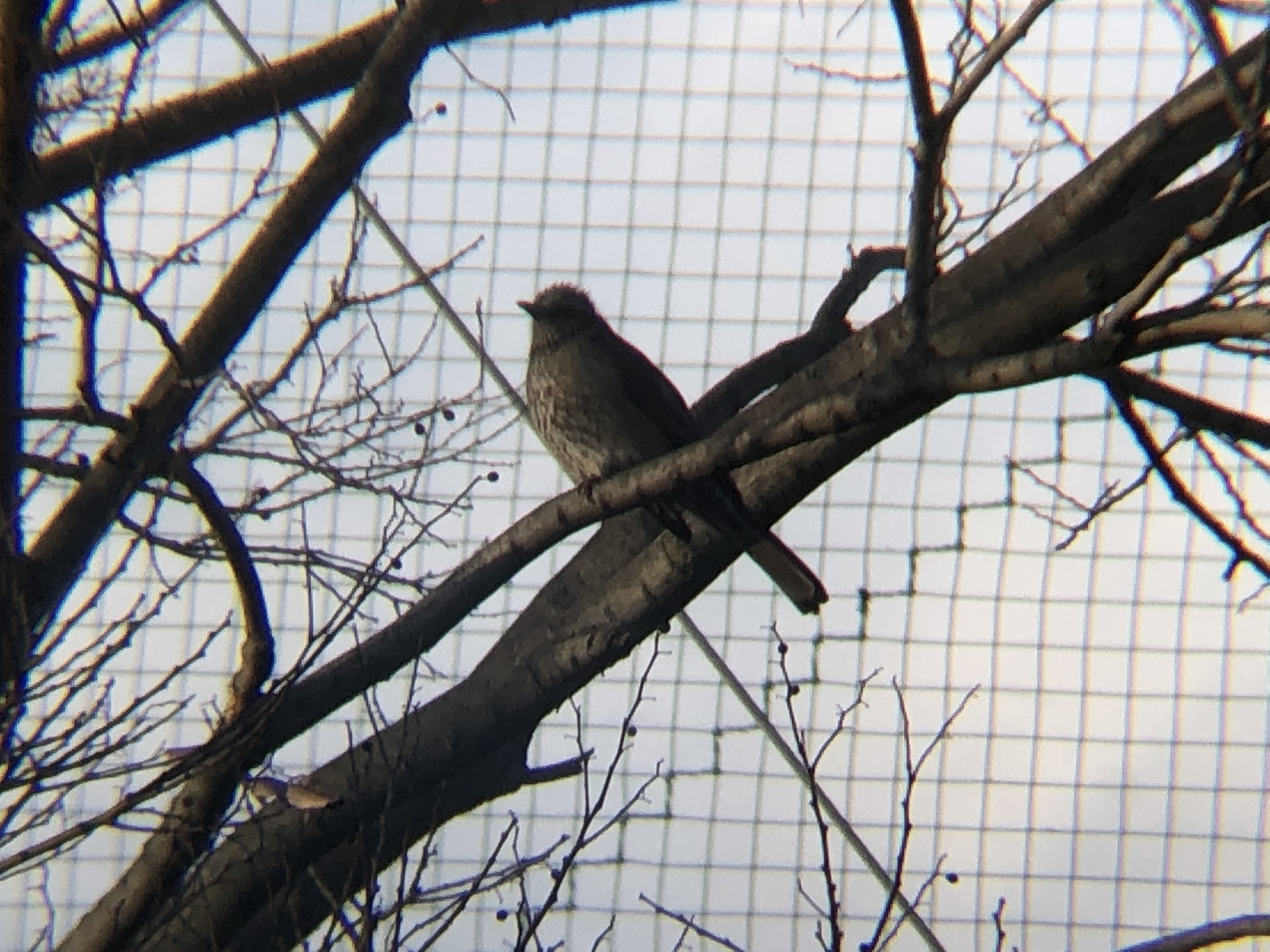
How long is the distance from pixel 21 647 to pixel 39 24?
1075mm

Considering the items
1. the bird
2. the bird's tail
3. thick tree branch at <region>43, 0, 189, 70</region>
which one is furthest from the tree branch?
the bird's tail

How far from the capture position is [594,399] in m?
4.27

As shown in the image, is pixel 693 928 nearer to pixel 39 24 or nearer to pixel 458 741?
pixel 458 741

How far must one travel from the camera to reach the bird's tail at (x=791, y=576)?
367 centimetres

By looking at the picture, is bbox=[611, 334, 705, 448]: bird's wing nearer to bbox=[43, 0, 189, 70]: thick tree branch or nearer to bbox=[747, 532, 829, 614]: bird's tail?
bbox=[747, 532, 829, 614]: bird's tail

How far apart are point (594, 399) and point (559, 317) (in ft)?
1.22

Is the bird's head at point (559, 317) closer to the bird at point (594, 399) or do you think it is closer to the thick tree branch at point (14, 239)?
the bird at point (594, 399)

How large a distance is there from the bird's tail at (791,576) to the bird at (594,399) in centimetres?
2

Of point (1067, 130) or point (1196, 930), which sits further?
point (1067, 130)

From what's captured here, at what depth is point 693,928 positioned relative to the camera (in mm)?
2777

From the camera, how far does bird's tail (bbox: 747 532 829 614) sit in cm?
367

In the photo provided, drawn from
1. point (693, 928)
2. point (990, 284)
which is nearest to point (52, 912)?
point (693, 928)

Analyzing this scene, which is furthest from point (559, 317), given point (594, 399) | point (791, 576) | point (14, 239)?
point (14, 239)

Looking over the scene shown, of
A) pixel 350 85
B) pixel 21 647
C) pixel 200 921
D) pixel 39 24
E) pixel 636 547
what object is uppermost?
pixel 350 85
